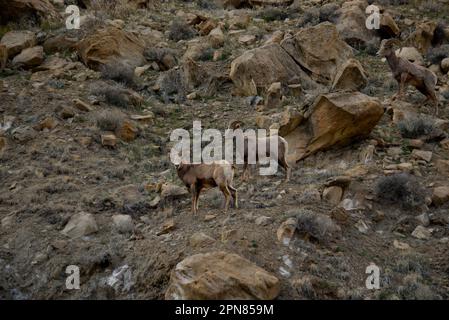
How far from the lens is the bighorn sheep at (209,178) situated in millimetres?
10000

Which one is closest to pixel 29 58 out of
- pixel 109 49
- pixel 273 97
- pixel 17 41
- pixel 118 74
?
A: pixel 17 41

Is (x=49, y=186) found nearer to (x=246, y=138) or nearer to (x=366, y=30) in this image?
(x=246, y=138)

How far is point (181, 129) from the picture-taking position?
15453mm

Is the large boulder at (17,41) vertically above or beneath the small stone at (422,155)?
above

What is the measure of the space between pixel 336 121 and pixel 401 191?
2674mm

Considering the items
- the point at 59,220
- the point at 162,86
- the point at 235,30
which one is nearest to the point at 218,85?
the point at 162,86

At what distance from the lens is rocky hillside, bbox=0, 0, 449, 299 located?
8516 mm

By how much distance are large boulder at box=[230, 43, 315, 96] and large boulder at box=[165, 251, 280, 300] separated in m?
9.65

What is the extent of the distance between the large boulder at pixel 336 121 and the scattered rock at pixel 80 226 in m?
4.97

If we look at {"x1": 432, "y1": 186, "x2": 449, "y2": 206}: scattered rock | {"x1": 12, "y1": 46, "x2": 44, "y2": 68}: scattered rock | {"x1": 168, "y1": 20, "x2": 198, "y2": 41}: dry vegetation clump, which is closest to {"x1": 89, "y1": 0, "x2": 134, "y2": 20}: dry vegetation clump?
{"x1": 168, "y1": 20, "x2": 198, "y2": 41}: dry vegetation clump

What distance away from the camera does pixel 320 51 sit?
1773 centimetres

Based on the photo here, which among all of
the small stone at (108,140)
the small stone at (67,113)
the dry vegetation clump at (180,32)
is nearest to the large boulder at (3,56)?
the small stone at (67,113)

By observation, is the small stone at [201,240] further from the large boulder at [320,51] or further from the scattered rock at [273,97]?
the large boulder at [320,51]

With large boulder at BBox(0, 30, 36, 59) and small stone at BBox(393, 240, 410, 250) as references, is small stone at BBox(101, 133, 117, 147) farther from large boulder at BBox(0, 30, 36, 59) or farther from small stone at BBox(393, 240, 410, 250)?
small stone at BBox(393, 240, 410, 250)
